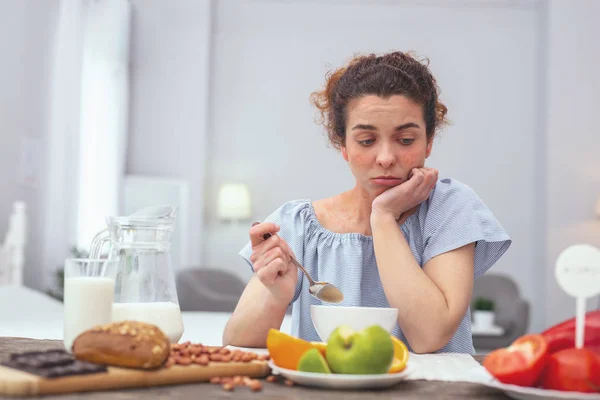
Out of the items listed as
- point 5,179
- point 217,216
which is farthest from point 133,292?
point 217,216

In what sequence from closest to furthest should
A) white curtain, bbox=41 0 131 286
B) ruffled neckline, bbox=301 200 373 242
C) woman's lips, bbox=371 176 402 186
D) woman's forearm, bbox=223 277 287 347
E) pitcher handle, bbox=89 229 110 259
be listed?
pitcher handle, bbox=89 229 110 259
woman's forearm, bbox=223 277 287 347
woman's lips, bbox=371 176 402 186
ruffled neckline, bbox=301 200 373 242
white curtain, bbox=41 0 131 286

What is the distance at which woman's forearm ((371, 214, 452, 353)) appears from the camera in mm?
1244

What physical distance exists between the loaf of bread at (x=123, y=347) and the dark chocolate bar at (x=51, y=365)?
0.9 inches

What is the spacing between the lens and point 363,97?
1.47m

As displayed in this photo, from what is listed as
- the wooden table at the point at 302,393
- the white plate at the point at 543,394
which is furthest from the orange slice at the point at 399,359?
the white plate at the point at 543,394

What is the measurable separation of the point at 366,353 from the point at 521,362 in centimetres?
17

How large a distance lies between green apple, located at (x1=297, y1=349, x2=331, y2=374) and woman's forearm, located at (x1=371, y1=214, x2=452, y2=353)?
0.46 m

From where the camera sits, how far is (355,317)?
1.00m

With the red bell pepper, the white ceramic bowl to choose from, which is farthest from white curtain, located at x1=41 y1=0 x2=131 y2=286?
the red bell pepper

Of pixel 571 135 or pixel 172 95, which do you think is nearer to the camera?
pixel 571 135

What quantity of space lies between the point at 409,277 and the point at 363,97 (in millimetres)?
396

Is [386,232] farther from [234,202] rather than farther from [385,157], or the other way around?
[234,202]

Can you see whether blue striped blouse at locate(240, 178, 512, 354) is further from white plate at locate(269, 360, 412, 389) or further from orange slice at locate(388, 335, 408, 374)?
white plate at locate(269, 360, 412, 389)

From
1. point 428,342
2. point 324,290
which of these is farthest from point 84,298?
point 428,342
